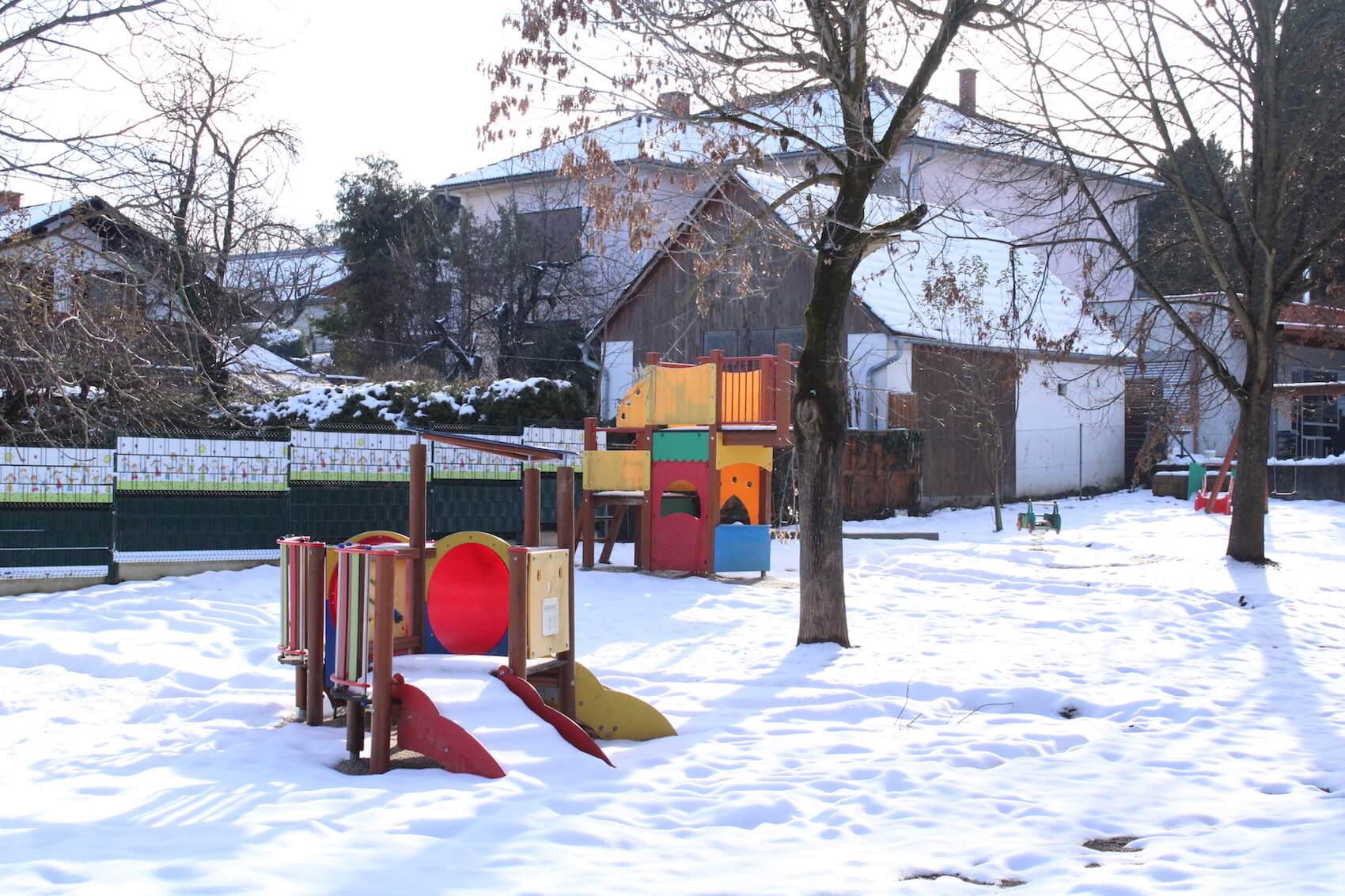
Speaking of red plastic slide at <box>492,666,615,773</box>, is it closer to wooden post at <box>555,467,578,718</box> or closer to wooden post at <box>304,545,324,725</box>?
wooden post at <box>555,467,578,718</box>

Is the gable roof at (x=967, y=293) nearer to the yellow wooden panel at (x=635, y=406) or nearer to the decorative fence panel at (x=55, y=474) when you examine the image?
the yellow wooden panel at (x=635, y=406)

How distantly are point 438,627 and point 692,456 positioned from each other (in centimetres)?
780

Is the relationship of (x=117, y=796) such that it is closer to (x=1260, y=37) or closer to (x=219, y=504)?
(x=219, y=504)

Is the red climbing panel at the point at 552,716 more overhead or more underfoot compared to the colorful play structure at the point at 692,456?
more underfoot

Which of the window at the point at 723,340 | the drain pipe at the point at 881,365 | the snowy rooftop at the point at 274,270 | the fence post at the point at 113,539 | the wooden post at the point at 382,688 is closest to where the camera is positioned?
the wooden post at the point at 382,688

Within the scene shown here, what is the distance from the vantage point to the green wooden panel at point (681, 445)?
50.7 feet

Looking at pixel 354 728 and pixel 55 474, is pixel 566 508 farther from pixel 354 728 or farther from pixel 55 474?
pixel 55 474

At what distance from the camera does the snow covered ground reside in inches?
195

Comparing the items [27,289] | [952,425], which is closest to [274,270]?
[952,425]

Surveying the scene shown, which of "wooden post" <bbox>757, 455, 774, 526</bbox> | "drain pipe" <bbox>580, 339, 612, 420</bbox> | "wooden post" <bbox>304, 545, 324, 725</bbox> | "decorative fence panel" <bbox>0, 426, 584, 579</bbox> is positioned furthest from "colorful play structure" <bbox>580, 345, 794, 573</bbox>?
"drain pipe" <bbox>580, 339, 612, 420</bbox>

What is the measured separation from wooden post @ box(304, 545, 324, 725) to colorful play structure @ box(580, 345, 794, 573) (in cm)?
835

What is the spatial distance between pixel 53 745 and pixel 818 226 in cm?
697

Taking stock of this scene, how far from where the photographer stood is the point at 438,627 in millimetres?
8039

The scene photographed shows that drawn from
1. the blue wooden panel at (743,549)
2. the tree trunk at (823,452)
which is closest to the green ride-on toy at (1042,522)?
the blue wooden panel at (743,549)
